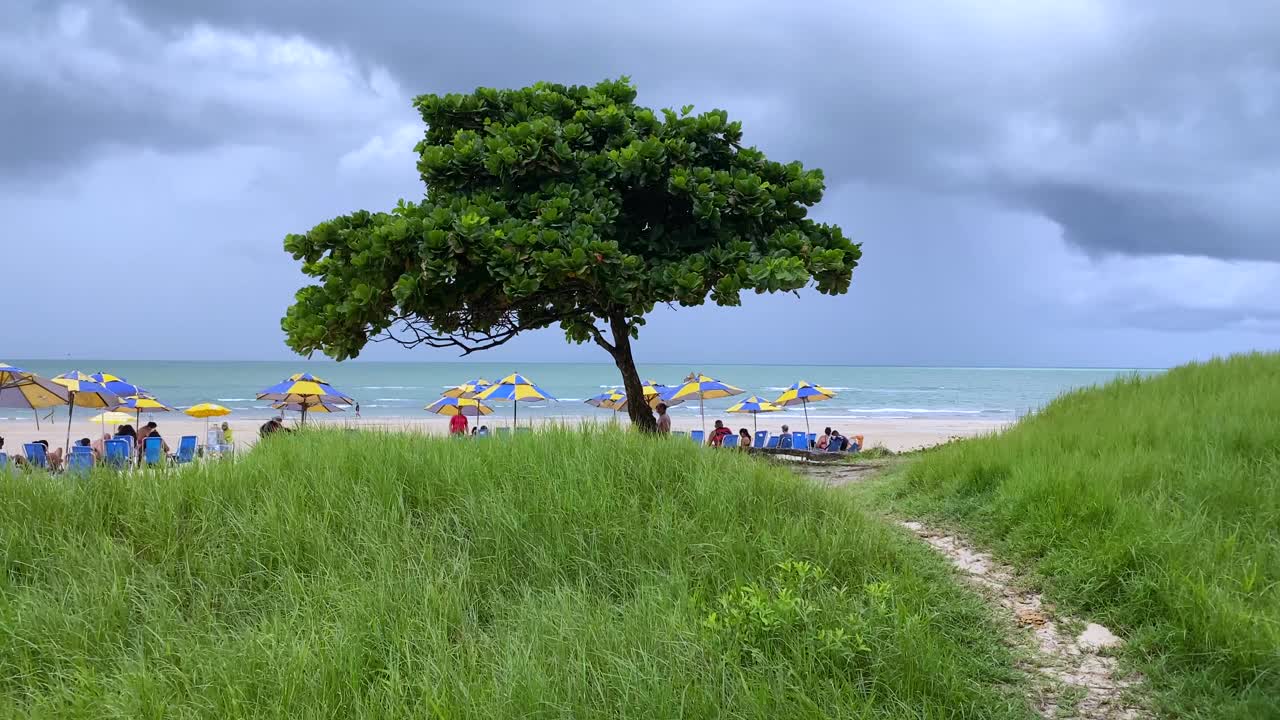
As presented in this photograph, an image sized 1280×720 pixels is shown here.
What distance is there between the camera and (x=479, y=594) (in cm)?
432

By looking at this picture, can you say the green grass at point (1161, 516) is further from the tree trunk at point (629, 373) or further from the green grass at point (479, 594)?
the tree trunk at point (629, 373)

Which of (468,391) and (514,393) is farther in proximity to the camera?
(468,391)

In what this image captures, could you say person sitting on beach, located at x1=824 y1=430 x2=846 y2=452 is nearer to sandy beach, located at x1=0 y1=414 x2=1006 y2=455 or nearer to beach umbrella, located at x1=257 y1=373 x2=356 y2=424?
sandy beach, located at x1=0 y1=414 x2=1006 y2=455

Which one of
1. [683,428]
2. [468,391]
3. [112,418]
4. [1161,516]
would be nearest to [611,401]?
[468,391]

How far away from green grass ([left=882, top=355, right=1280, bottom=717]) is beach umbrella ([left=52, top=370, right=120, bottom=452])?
17.9m

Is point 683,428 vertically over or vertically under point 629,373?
under

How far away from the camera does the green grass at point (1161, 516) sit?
4008mm

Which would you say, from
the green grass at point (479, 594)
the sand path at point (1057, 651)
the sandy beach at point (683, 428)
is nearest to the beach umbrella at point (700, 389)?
the sandy beach at point (683, 428)

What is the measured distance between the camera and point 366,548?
464 cm

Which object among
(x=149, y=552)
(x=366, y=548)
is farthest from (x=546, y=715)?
(x=149, y=552)

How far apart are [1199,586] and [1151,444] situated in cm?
306

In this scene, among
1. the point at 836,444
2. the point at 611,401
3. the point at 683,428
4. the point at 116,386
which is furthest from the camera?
the point at 683,428

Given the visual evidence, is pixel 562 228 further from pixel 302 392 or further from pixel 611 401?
pixel 611 401

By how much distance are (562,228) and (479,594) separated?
495 centimetres
